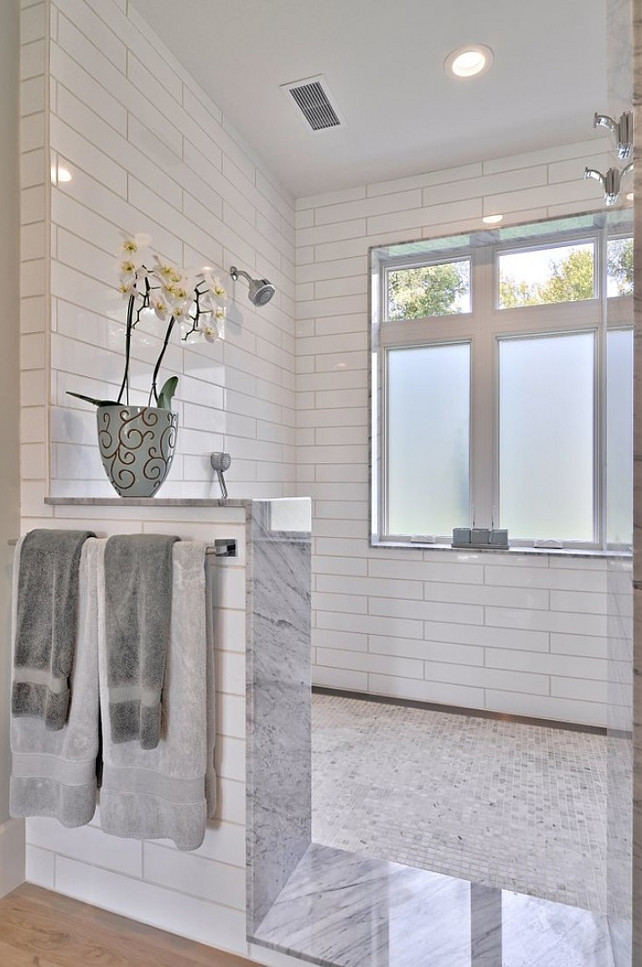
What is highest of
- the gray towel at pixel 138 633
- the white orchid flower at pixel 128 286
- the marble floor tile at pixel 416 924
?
the white orchid flower at pixel 128 286

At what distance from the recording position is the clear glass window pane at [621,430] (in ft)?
3.00

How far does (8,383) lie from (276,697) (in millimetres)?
1080

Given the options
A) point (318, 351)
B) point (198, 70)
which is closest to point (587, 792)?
point (318, 351)

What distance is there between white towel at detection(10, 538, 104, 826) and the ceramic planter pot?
0.19m

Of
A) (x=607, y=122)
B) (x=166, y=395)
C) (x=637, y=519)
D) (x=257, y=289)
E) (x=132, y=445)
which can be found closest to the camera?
(x=637, y=519)

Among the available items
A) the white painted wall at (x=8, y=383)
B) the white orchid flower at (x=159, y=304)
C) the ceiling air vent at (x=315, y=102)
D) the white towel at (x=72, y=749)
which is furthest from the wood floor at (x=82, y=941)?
the ceiling air vent at (x=315, y=102)

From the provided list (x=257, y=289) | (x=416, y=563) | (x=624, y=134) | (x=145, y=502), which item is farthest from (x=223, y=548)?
(x=416, y=563)

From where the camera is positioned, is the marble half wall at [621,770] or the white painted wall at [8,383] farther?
the white painted wall at [8,383]

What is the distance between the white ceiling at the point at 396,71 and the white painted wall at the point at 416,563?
19 centimetres

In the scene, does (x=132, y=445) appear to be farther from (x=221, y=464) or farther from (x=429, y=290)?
(x=429, y=290)

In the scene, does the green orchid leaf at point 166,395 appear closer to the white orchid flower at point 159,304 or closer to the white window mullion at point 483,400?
the white orchid flower at point 159,304

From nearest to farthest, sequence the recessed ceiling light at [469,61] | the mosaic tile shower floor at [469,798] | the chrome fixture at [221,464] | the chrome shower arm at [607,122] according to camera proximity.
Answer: the chrome shower arm at [607,122] → the mosaic tile shower floor at [469,798] → the recessed ceiling light at [469,61] → the chrome fixture at [221,464]

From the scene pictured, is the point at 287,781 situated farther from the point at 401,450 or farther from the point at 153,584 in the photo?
the point at 401,450

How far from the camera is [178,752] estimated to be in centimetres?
122
